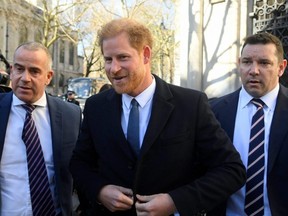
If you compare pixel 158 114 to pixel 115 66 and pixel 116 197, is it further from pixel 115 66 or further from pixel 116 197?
pixel 116 197

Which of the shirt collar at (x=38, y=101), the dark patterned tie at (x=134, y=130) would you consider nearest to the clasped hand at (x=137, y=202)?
the dark patterned tie at (x=134, y=130)

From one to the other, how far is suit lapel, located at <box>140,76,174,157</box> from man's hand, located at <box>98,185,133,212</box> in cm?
24

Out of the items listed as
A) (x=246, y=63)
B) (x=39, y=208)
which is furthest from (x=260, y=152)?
(x=39, y=208)

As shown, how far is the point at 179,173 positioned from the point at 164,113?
359 millimetres

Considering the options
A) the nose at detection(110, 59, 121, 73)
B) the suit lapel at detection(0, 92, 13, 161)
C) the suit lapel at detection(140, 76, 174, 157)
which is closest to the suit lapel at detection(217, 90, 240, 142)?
the suit lapel at detection(140, 76, 174, 157)

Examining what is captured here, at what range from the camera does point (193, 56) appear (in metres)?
8.63

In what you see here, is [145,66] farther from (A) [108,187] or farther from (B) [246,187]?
(B) [246,187]

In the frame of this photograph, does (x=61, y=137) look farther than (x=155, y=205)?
Yes

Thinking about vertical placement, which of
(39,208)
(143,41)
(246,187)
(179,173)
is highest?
(143,41)

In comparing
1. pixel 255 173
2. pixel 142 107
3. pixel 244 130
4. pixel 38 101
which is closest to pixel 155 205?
pixel 142 107

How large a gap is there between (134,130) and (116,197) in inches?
16.0

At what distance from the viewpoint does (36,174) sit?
2.77m

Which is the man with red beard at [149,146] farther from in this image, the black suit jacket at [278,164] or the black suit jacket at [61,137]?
the black suit jacket at [61,137]

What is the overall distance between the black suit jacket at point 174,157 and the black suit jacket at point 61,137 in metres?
0.59
